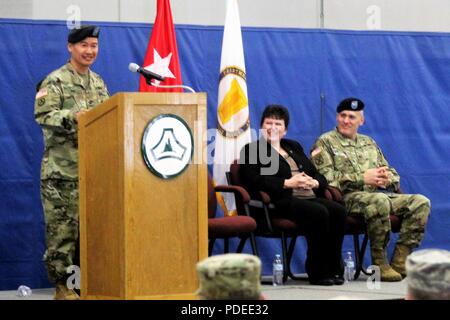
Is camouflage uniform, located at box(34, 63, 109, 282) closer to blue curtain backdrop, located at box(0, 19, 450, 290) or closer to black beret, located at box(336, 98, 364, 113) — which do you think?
blue curtain backdrop, located at box(0, 19, 450, 290)

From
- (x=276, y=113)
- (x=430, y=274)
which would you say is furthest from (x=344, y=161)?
(x=430, y=274)

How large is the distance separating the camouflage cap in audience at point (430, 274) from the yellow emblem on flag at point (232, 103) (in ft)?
17.3

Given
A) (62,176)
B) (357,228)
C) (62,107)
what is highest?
(62,107)

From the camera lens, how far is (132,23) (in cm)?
697

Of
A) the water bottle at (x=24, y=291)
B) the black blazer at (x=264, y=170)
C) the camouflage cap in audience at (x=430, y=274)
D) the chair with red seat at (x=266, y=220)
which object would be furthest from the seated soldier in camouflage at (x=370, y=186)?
the camouflage cap in audience at (x=430, y=274)

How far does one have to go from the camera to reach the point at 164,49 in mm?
6879

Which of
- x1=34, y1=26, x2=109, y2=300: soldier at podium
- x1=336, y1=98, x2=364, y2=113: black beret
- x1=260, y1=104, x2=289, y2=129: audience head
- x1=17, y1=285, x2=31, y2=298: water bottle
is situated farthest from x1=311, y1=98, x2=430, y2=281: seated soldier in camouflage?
x1=17, y1=285, x2=31, y2=298: water bottle

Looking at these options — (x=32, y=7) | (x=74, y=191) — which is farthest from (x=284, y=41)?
(x=74, y=191)

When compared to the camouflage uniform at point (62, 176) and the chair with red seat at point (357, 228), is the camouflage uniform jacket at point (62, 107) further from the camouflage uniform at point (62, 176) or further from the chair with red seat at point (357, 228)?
the chair with red seat at point (357, 228)

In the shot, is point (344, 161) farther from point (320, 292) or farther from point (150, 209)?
point (150, 209)

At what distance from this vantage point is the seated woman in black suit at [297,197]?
259 inches

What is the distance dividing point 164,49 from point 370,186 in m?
1.79
